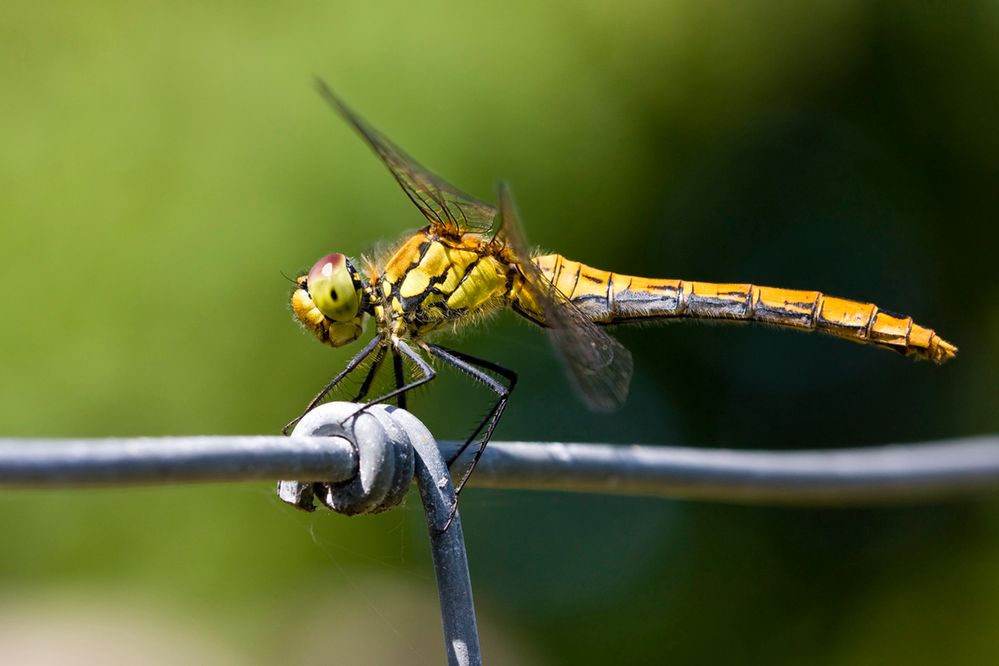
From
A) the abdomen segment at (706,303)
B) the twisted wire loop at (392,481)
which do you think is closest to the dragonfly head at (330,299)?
the abdomen segment at (706,303)

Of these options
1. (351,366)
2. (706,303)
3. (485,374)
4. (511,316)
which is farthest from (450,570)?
(511,316)

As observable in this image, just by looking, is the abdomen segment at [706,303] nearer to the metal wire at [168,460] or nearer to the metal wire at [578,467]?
the metal wire at [578,467]

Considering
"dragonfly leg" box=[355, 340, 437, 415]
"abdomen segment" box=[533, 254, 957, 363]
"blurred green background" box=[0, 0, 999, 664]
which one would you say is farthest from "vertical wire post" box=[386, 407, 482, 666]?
"blurred green background" box=[0, 0, 999, 664]

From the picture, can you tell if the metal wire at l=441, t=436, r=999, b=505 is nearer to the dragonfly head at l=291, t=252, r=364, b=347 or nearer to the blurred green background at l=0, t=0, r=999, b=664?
the dragonfly head at l=291, t=252, r=364, b=347

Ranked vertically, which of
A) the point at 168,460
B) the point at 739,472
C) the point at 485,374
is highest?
the point at 485,374

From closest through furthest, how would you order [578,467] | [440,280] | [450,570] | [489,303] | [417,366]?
[450,570] → [578,467] → [417,366] → [440,280] → [489,303]

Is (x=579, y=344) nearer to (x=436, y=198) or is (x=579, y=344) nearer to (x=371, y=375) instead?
(x=371, y=375)
